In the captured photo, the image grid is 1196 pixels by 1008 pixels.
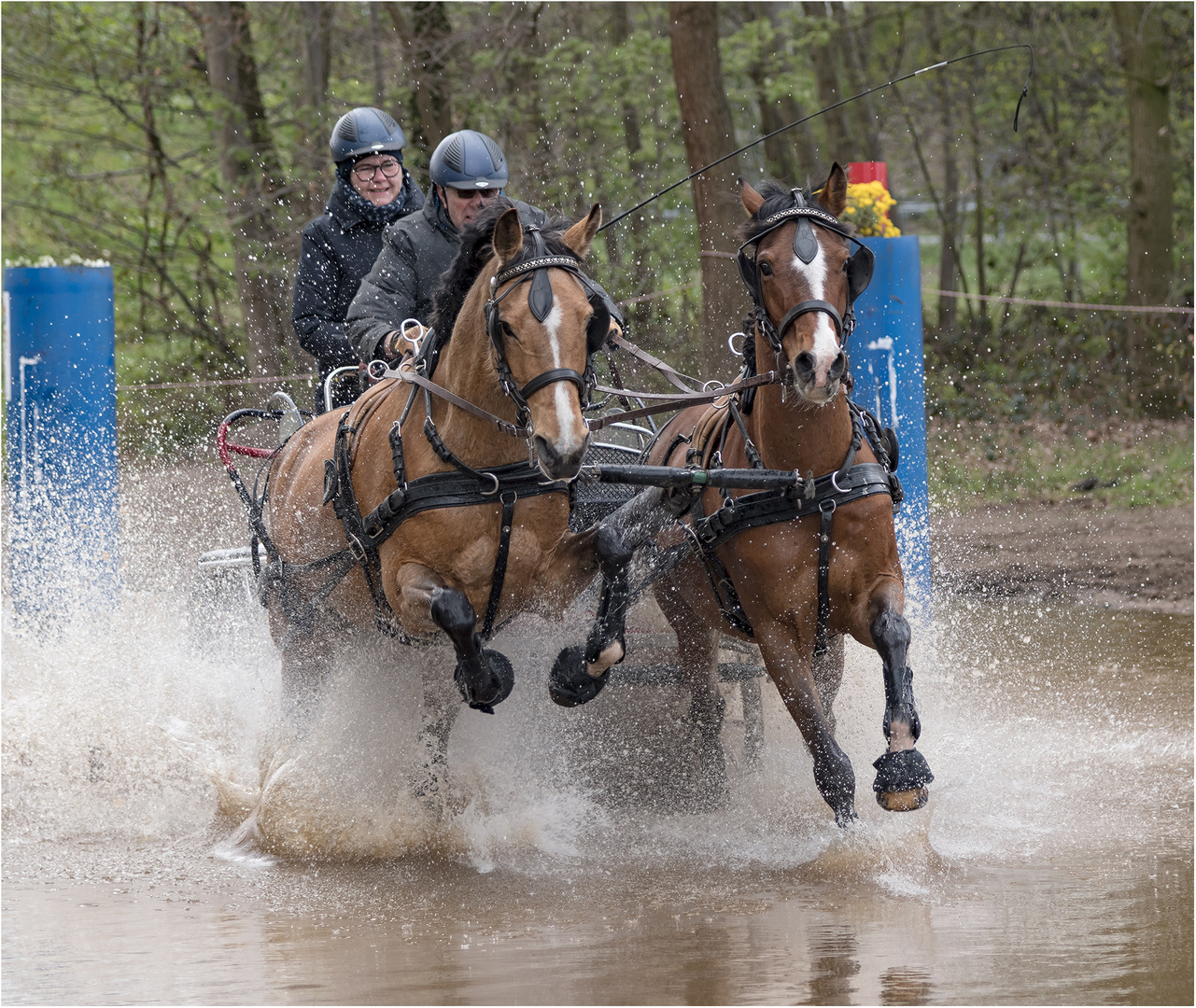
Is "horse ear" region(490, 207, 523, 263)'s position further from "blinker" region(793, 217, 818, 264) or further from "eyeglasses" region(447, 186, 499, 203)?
"eyeglasses" region(447, 186, 499, 203)

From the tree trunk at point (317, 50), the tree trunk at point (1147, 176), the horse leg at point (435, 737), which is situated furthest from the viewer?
the tree trunk at point (317, 50)

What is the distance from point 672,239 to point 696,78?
11.2ft

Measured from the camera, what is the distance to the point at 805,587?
4.29 meters

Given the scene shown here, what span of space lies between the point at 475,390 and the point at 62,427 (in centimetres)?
390

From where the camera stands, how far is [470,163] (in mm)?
5012

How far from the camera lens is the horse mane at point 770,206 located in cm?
416

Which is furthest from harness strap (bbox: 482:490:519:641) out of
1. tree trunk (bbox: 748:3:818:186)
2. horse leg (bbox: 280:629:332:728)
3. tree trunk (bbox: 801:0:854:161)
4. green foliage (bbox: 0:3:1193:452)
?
tree trunk (bbox: 801:0:854:161)

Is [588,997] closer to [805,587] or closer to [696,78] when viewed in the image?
[805,587]

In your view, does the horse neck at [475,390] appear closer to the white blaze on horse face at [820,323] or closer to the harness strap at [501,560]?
the harness strap at [501,560]

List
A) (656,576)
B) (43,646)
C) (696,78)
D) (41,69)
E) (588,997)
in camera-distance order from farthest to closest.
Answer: (41,69)
(696,78)
(43,646)
(656,576)
(588,997)

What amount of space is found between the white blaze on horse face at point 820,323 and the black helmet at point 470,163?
1.43 meters

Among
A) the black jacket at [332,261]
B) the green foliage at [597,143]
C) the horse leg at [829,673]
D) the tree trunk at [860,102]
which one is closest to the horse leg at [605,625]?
the horse leg at [829,673]

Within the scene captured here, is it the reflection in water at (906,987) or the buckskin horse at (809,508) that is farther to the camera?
the buckskin horse at (809,508)

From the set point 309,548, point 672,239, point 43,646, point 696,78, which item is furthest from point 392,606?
point 672,239
